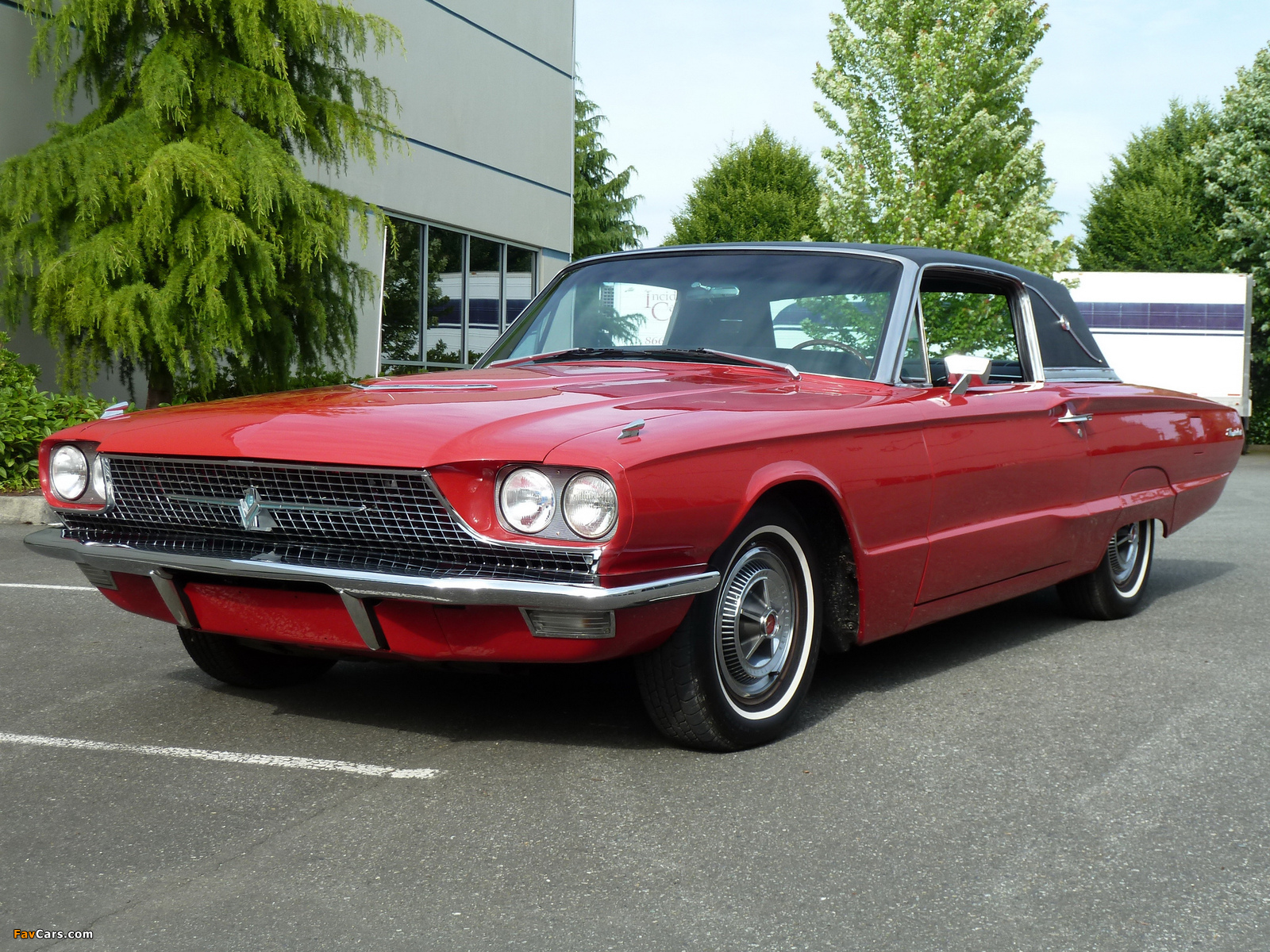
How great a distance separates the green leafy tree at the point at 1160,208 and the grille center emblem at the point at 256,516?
30.3m

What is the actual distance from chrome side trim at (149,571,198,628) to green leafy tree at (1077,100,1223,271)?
30333 mm

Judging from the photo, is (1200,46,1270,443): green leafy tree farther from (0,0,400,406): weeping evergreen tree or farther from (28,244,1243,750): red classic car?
(28,244,1243,750): red classic car

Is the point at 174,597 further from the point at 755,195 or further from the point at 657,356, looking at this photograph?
the point at 755,195

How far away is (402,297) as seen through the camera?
621 inches

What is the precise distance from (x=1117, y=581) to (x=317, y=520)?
A: 158 inches

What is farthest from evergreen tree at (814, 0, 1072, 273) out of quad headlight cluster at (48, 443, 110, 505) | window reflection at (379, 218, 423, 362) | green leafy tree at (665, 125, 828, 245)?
green leafy tree at (665, 125, 828, 245)

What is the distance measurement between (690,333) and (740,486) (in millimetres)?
1352

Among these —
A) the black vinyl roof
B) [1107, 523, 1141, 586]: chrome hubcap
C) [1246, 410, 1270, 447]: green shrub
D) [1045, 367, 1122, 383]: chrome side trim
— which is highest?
the black vinyl roof

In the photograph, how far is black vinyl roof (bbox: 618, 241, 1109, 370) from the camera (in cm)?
508

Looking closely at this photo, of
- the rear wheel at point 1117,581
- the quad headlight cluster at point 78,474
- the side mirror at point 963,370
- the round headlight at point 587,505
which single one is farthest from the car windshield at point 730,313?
the rear wheel at point 1117,581

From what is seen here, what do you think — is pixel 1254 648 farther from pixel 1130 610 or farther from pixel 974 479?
pixel 974 479

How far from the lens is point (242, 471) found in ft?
11.8

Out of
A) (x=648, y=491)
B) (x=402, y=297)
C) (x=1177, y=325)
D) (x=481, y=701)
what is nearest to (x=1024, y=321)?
(x=481, y=701)

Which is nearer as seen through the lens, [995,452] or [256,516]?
[256,516]
